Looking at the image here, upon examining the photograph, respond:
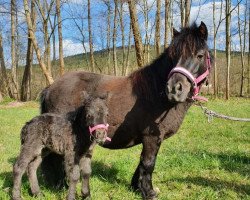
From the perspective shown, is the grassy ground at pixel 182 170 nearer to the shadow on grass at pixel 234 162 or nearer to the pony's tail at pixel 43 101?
the shadow on grass at pixel 234 162

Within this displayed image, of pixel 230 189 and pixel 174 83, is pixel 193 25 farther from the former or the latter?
pixel 230 189

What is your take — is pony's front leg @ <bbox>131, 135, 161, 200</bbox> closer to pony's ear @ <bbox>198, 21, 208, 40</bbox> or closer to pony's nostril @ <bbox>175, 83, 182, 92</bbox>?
pony's nostril @ <bbox>175, 83, 182, 92</bbox>

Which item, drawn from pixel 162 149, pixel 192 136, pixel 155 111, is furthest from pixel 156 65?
pixel 192 136

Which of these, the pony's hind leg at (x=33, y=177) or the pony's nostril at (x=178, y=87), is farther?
the pony's hind leg at (x=33, y=177)

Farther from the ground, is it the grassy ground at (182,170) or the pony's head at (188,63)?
the pony's head at (188,63)

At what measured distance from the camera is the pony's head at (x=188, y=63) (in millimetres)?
4645

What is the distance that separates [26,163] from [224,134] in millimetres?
7205

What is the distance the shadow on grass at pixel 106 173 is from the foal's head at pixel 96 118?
1819 mm

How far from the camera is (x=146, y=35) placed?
38.2 metres

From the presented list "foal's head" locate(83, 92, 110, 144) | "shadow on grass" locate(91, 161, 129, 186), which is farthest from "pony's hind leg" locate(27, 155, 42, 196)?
"shadow on grass" locate(91, 161, 129, 186)

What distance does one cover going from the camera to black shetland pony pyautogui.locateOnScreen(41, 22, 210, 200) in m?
4.84

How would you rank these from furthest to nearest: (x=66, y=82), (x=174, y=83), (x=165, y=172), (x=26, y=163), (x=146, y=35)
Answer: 1. (x=146, y=35)
2. (x=165, y=172)
3. (x=66, y=82)
4. (x=26, y=163)
5. (x=174, y=83)

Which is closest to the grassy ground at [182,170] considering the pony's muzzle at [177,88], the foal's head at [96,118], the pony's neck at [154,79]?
the foal's head at [96,118]

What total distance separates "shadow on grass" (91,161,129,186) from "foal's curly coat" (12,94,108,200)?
47.9 inches
